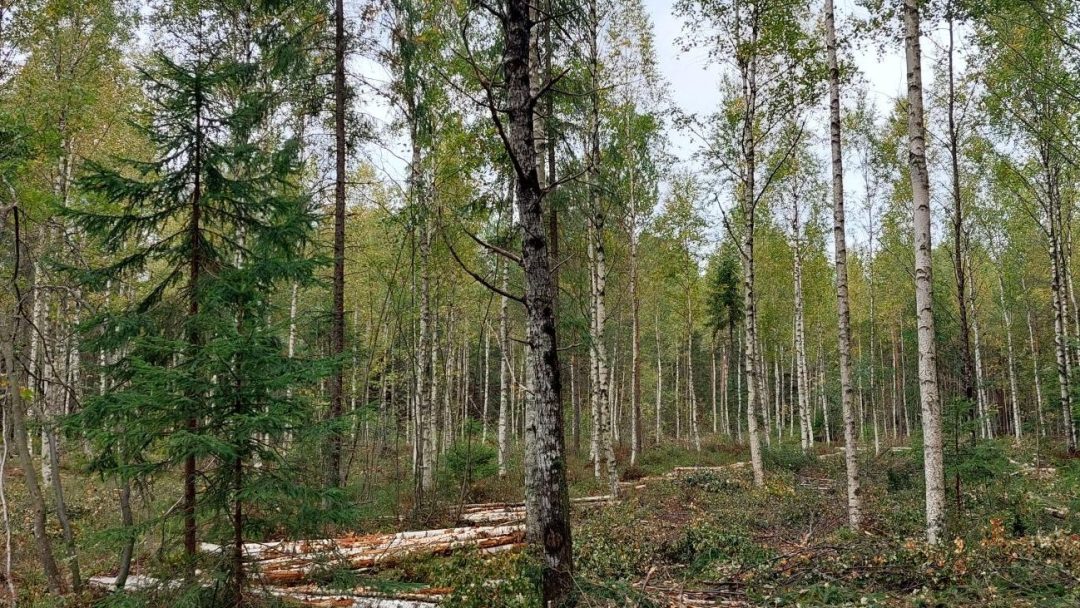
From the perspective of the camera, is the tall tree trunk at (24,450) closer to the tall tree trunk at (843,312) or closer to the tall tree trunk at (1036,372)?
the tall tree trunk at (843,312)

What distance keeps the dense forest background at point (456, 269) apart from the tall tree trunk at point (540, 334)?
26 millimetres

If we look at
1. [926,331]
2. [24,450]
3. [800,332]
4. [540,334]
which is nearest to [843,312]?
[926,331]

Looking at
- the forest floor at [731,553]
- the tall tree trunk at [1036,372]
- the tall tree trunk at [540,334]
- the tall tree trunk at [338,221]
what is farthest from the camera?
the tall tree trunk at [1036,372]

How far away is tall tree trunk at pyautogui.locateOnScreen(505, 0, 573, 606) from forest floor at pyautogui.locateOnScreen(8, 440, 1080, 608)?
1.56 ft

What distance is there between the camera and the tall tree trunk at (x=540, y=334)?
4133 mm

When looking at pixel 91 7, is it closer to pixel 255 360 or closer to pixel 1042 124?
pixel 255 360

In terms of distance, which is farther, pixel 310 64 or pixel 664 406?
pixel 664 406

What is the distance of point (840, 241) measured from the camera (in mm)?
9250

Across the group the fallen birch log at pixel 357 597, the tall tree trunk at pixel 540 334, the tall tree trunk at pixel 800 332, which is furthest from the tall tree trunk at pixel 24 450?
the tall tree trunk at pixel 800 332

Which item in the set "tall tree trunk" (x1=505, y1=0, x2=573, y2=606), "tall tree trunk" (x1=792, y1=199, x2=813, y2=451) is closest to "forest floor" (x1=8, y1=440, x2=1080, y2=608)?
"tall tree trunk" (x1=505, y1=0, x2=573, y2=606)

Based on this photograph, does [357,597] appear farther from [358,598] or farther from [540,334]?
[540,334]

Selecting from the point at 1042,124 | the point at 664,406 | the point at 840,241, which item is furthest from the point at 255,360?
the point at 664,406

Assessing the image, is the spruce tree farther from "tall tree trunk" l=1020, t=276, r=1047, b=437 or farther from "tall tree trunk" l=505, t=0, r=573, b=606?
"tall tree trunk" l=1020, t=276, r=1047, b=437

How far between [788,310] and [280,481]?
98.1ft
